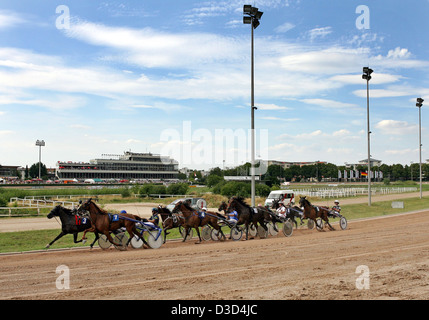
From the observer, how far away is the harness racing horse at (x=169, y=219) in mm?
13945

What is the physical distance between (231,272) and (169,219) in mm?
5492

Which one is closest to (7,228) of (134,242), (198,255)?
(134,242)

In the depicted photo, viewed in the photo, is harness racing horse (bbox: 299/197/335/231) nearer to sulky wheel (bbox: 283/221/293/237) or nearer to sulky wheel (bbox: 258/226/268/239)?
sulky wheel (bbox: 283/221/293/237)

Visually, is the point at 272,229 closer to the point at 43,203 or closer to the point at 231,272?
the point at 231,272

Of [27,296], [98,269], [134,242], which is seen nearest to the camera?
[27,296]

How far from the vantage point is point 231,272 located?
877 centimetres

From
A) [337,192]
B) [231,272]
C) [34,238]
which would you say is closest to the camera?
[231,272]

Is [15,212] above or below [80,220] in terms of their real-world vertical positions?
below

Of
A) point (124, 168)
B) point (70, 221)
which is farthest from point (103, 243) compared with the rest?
point (124, 168)

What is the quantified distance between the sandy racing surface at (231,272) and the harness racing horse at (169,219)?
1376 millimetres

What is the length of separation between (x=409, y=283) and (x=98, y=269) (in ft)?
20.2

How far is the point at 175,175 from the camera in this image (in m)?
126
